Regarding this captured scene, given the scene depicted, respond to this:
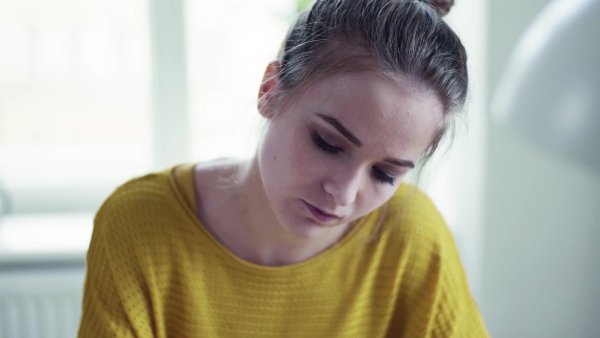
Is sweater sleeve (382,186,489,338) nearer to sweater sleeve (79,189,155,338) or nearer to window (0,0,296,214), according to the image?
sweater sleeve (79,189,155,338)

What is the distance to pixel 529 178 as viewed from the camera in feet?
4.57

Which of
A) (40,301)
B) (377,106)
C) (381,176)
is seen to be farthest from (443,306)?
(40,301)

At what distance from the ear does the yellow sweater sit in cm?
20

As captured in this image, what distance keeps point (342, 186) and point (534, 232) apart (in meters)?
0.87

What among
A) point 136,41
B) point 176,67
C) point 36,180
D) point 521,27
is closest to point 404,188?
point 521,27

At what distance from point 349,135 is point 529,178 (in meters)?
0.86

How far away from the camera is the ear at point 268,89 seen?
0.78 m

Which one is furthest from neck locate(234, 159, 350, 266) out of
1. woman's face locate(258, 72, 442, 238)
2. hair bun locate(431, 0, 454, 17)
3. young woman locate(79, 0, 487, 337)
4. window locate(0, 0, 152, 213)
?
window locate(0, 0, 152, 213)

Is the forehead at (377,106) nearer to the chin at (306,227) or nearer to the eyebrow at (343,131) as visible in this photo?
the eyebrow at (343,131)

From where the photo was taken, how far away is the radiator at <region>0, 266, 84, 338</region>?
1.43 meters

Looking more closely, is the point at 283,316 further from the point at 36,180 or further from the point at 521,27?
the point at 36,180

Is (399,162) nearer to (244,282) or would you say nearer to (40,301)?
(244,282)

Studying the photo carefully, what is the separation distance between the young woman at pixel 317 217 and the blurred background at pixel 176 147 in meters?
0.50

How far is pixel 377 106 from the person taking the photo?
2.24 ft
